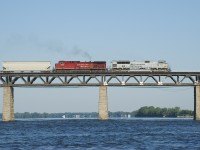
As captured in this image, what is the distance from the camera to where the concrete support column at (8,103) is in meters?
121

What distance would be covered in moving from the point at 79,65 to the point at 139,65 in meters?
12.3

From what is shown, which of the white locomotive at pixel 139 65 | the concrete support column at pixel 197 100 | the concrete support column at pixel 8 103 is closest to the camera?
the concrete support column at pixel 8 103

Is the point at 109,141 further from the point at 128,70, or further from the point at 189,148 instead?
the point at 128,70

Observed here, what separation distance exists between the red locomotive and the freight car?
2476 millimetres

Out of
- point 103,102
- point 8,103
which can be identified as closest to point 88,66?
point 103,102

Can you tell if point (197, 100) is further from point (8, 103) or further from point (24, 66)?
point (8, 103)

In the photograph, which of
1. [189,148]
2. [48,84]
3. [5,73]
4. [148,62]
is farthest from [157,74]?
[189,148]

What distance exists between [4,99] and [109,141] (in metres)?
62.9

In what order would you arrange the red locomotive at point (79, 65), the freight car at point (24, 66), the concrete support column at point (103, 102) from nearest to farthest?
1. the concrete support column at point (103, 102)
2. the red locomotive at point (79, 65)
3. the freight car at point (24, 66)

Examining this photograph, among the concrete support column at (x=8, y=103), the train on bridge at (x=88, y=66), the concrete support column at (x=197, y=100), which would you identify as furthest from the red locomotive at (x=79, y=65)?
the concrete support column at (x=197, y=100)

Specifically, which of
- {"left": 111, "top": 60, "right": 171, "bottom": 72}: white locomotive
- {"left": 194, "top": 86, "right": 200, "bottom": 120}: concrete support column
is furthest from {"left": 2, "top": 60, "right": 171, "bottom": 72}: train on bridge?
{"left": 194, "top": 86, "right": 200, "bottom": 120}: concrete support column

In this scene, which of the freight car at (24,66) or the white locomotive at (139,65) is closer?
the freight car at (24,66)

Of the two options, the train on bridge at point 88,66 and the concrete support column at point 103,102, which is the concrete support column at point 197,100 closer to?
the train on bridge at point 88,66

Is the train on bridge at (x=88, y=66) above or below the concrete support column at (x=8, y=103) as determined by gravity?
above
